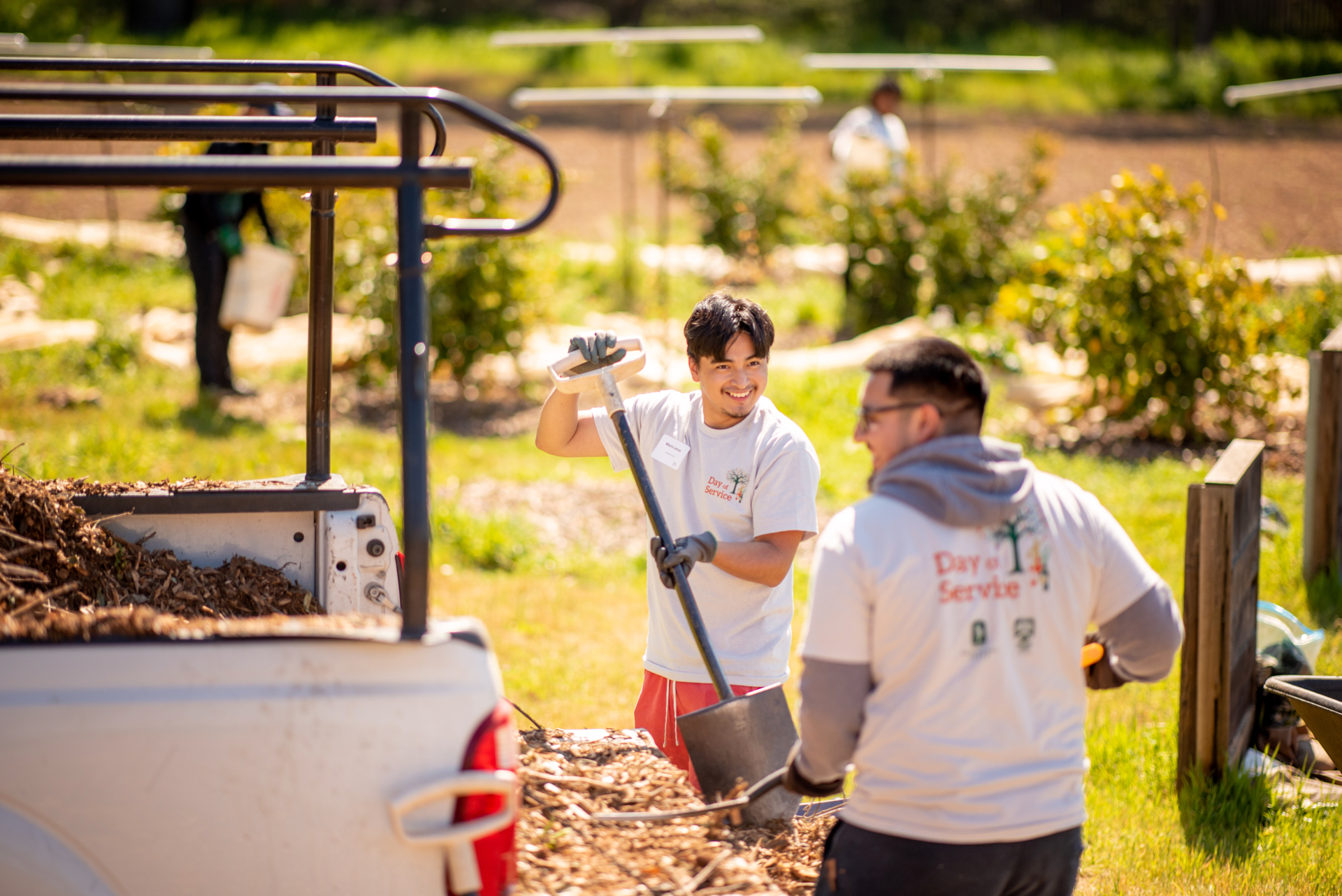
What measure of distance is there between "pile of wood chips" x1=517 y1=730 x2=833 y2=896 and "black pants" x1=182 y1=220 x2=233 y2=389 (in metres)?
6.46

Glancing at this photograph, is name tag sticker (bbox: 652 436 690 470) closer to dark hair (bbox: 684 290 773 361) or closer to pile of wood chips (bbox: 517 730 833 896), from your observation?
dark hair (bbox: 684 290 773 361)

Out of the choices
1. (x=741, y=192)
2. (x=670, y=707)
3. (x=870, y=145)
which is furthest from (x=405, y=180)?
(x=741, y=192)

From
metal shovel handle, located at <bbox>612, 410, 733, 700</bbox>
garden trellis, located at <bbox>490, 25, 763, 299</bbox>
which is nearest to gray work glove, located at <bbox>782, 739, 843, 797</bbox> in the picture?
metal shovel handle, located at <bbox>612, 410, 733, 700</bbox>

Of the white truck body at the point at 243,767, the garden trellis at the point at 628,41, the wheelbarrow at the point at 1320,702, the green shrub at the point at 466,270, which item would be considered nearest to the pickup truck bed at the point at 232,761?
the white truck body at the point at 243,767

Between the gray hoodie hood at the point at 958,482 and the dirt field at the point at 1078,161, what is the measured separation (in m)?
10.4

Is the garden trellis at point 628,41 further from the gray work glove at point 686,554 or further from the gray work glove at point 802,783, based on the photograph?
the gray work glove at point 802,783

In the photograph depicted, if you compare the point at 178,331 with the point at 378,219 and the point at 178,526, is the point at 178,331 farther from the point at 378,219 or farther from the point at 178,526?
the point at 178,526

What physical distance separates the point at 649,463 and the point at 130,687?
1.73 m

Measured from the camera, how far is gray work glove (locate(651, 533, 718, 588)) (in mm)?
2984

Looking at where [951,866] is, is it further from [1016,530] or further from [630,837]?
[630,837]

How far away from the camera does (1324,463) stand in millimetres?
5398

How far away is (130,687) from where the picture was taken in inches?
77.4

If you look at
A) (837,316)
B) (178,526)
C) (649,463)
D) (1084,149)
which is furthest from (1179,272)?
(1084,149)

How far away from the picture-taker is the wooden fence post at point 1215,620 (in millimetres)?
3746
